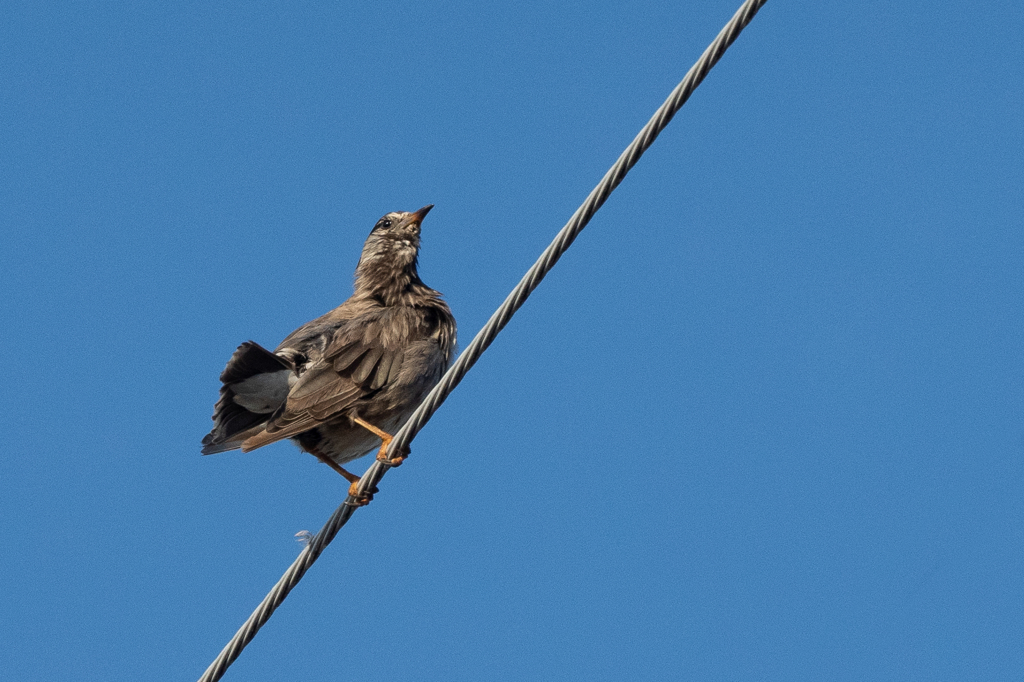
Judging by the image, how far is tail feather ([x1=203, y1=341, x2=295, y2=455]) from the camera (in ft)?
24.0

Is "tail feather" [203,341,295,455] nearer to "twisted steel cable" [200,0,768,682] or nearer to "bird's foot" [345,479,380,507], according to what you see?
"bird's foot" [345,479,380,507]

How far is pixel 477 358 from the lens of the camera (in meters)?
5.14

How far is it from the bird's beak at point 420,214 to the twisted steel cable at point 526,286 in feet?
12.9

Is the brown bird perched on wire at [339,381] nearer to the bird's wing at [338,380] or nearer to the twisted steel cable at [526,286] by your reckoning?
the bird's wing at [338,380]

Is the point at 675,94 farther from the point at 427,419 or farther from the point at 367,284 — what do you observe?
the point at 367,284

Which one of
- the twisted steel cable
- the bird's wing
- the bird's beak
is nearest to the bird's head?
the bird's beak

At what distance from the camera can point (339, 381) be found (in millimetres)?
7621

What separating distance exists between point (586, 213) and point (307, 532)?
2862 mm

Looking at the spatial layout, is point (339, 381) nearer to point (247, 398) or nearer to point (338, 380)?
point (338, 380)

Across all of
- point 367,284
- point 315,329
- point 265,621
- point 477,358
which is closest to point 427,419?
point 477,358

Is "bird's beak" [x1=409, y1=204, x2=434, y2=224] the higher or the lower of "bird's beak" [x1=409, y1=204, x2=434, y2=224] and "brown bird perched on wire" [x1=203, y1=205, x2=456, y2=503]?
the higher

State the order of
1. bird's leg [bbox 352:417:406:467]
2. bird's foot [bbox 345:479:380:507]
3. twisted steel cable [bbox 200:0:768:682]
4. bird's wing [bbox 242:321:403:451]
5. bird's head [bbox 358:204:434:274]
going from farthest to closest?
1. bird's head [bbox 358:204:434:274]
2. bird's wing [bbox 242:321:403:451]
3. bird's leg [bbox 352:417:406:467]
4. bird's foot [bbox 345:479:380:507]
5. twisted steel cable [bbox 200:0:768:682]

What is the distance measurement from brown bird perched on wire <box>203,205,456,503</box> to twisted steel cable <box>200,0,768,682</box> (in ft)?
4.24

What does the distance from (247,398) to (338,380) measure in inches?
22.8
